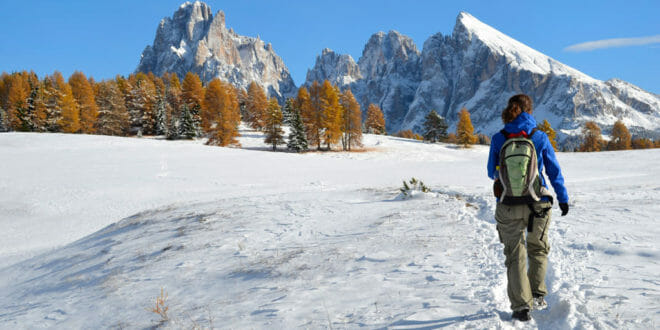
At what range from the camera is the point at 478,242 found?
21.0ft

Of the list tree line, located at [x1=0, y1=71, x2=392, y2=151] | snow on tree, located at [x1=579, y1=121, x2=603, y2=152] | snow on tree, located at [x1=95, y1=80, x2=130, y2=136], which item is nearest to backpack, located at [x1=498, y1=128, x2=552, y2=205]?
tree line, located at [x1=0, y1=71, x2=392, y2=151]

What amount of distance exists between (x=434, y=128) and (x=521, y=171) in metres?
62.8

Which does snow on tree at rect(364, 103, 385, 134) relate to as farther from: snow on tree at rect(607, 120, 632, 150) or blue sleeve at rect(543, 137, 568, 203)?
blue sleeve at rect(543, 137, 568, 203)

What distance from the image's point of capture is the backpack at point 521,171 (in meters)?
3.38

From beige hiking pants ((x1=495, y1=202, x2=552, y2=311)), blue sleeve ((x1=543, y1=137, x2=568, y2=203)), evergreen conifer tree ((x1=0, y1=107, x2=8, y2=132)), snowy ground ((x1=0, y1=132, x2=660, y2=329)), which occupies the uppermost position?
evergreen conifer tree ((x1=0, y1=107, x2=8, y2=132))

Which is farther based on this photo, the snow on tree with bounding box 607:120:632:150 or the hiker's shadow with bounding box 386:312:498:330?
the snow on tree with bounding box 607:120:632:150

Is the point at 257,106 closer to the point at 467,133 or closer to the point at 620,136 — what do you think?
the point at 467,133

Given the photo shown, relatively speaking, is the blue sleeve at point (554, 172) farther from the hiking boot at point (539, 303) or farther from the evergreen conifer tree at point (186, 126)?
the evergreen conifer tree at point (186, 126)

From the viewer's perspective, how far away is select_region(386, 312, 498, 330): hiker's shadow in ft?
11.5

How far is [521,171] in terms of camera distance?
336 centimetres

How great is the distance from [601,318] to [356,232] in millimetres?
4960

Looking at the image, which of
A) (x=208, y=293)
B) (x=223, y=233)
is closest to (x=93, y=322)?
(x=208, y=293)

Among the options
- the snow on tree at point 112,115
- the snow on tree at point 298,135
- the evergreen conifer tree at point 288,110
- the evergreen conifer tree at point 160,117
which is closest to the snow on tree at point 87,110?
the snow on tree at point 112,115

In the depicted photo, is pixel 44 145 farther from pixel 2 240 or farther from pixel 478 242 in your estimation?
pixel 478 242
